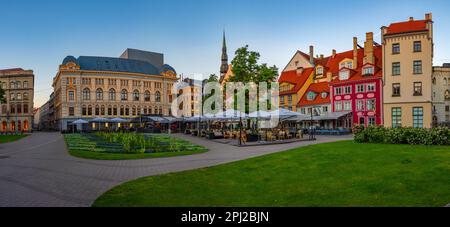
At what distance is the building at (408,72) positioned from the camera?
3969cm

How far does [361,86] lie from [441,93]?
103 feet

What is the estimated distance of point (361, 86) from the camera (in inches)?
1812

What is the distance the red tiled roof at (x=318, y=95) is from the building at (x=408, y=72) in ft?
36.0

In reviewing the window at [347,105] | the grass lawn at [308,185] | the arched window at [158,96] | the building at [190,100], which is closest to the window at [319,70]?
the window at [347,105]

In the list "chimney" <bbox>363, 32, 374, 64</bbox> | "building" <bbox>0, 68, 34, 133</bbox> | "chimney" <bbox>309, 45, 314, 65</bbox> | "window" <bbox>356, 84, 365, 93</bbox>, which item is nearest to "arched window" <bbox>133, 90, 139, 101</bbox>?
"building" <bbox>0, 68, 34, 133</bbox>

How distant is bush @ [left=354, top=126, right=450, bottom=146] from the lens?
54.1 feet

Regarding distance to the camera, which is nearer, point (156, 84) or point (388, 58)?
point (388, 58)

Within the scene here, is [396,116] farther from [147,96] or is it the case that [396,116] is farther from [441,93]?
[147,96]

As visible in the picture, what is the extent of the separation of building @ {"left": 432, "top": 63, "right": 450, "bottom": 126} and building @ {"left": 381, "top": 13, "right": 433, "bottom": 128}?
92.4ft

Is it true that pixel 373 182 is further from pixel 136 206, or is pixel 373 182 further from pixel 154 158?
pixel 154 158

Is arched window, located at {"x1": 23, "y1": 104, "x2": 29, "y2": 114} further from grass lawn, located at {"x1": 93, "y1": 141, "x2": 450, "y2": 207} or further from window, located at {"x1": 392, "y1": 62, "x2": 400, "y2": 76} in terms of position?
grass lawn, located at {"x1": 93, "y1": 141, "x2": 450, "y2": 207}
